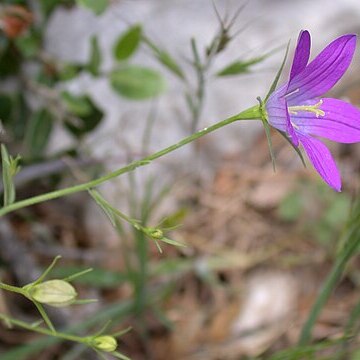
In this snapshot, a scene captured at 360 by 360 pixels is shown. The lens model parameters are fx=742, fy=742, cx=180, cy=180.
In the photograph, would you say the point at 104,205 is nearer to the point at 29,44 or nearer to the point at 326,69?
the point at 326,69

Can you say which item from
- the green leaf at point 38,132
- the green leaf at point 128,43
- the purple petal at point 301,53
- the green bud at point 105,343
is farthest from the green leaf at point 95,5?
the green bud at point 105,343

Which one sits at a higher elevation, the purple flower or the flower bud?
the purple flower

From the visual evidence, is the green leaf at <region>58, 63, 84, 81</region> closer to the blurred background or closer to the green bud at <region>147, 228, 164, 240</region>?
the blurred background

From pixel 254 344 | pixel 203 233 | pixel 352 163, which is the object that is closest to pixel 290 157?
pixel 352 163

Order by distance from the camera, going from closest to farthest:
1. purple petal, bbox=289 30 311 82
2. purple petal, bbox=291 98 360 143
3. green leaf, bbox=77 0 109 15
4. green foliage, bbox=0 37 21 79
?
purple petal, bbox=289 30 311 82
purple petal, bbox=291 98 360 143
green leaf, bbox=77 0 109 15
green foliage, bbox=0 37 21 79

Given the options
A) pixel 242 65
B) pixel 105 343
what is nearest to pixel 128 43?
pixel 242 65

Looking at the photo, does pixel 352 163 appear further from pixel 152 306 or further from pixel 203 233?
pixel 152 306

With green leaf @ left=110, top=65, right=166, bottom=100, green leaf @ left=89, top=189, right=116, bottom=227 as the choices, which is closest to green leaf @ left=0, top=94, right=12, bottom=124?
green leaf @ left=110, top=65, right=166, bottom=100
